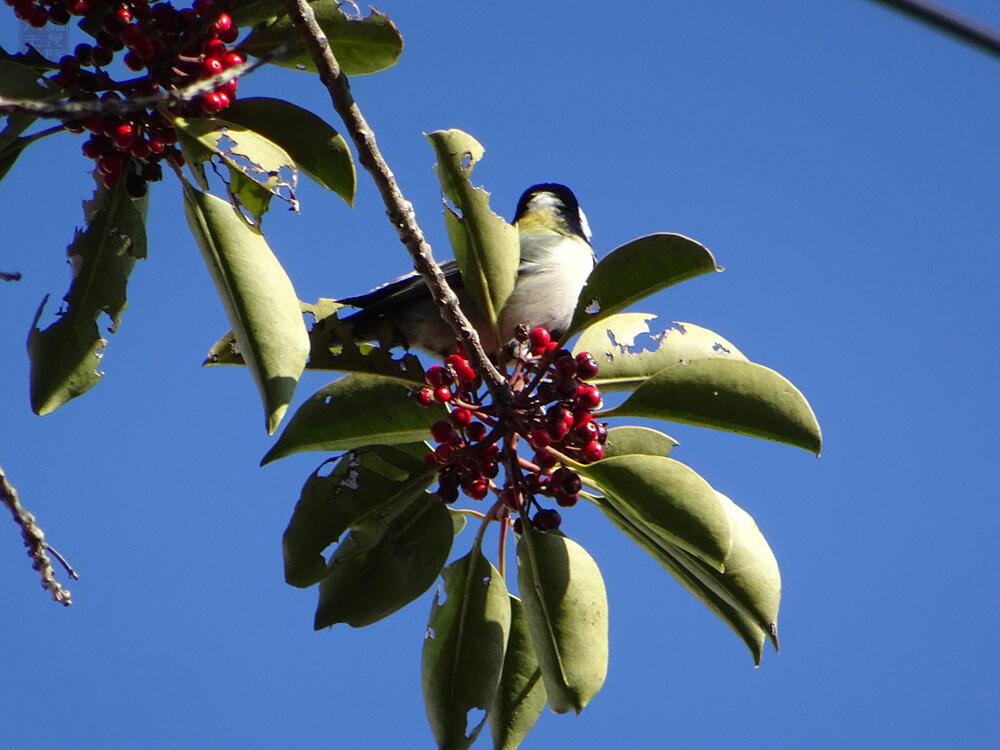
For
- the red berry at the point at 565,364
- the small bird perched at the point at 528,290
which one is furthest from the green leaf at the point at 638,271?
the small bird perched at the point at 528,290

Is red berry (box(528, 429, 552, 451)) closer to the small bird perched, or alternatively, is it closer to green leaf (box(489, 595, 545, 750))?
the small bird perched

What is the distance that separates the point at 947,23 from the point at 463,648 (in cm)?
167

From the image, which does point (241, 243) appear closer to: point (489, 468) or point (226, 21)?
point (226, 21)

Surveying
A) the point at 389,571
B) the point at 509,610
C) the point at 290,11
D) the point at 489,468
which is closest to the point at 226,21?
the point at 290,11

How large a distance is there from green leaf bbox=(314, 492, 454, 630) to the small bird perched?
466 mm

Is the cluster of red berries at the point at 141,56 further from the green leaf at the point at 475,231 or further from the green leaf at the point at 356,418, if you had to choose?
the green leaf at the point at 356,418

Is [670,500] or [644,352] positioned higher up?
[644,352]

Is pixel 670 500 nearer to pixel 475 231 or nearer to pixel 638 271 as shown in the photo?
pixel 638 271

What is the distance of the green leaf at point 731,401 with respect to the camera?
83.6 inches

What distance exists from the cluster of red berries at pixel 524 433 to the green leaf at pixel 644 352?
0.15 metres

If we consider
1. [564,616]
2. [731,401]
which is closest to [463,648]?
[564,616]

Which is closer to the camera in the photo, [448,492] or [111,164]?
[111,164]

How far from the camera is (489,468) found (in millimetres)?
2242

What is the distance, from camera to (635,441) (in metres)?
2.41
